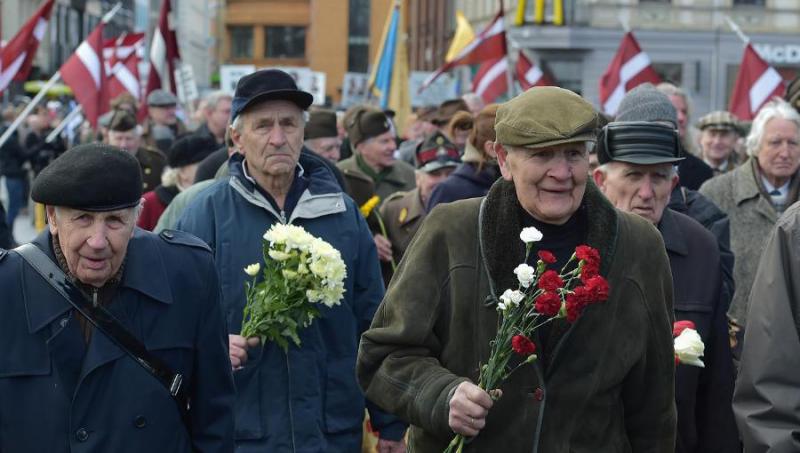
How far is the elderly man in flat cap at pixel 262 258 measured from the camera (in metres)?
5.87

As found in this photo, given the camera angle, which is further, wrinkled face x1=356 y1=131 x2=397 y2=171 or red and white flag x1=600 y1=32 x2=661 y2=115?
red and white flag x1=600 y1=32 x2=661 y2=115

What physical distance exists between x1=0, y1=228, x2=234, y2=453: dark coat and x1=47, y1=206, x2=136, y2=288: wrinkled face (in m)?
0.09

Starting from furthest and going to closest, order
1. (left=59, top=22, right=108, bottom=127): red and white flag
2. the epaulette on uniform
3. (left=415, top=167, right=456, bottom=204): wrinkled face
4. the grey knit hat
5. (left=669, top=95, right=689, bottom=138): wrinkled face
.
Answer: (left=59, top=22, right=108, bottom=127): red and white flag
(left=669, top=95, right=689, bottom=138): wrinkled face
(left=415, top=167, right=456, bottom=204): wrinkled face
the grey knit hat
the epaulette on uniform

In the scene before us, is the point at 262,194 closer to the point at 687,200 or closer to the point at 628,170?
the point at 628,170

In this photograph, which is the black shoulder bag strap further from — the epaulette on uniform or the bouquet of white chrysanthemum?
the bouquet of white chrysanthemum

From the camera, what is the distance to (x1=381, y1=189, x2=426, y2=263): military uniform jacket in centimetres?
956

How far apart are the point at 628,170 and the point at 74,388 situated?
2312 millimetres

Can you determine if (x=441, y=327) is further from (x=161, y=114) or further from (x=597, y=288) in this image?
(x=161, y=114)

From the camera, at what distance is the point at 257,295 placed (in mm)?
5852

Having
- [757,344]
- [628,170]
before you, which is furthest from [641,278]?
[628,170]

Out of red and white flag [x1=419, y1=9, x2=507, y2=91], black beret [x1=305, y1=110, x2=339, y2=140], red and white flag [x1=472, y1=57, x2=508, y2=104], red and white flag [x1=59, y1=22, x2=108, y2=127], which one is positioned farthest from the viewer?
red and white flag [x1=472, y1=57, x2=508, y2=104]

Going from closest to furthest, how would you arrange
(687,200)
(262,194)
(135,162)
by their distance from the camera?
(135,162), (262,194), (687,200)

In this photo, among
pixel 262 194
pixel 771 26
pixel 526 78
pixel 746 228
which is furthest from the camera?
pixel 771 26

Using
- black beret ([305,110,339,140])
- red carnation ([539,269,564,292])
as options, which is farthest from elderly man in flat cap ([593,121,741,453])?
black beret ([305,110,339,140])
